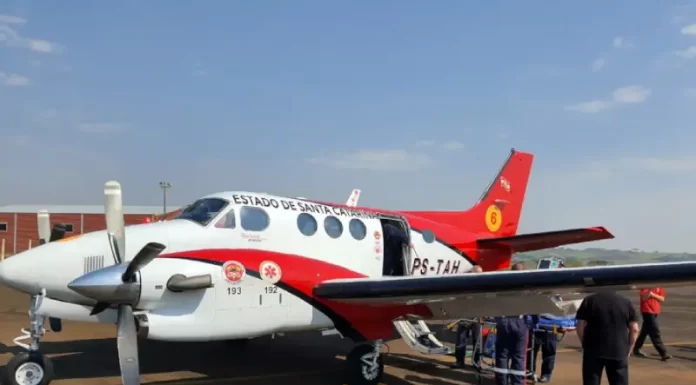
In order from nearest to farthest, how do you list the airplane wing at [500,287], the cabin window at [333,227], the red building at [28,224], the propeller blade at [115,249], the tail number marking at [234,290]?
1. the airplane wing at [500,287]
2. the propeller blade at [115,249]
3. the tail number marking at [234,290]
4. the cabin window at [333,227]
5. the red building at [28,224]

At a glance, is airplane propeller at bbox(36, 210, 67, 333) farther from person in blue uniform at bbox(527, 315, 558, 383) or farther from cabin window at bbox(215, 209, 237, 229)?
person in blue uniform at bbox(527, 315, 558, 383)

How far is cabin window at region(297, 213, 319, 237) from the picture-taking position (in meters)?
9.74

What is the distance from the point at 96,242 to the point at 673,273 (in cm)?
761

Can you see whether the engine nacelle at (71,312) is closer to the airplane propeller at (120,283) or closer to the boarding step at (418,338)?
the airplane propeller at (120,283)

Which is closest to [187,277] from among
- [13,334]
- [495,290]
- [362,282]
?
[362,282]

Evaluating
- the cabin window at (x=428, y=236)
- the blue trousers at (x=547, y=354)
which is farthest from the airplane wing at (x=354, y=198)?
the blue trousers at (x=547, y=354)

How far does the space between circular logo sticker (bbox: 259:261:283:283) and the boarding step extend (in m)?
2.31

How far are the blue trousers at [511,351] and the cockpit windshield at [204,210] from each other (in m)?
4.61

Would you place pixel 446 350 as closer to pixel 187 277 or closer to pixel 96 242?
pixel 187 277

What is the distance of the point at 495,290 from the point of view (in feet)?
26.7

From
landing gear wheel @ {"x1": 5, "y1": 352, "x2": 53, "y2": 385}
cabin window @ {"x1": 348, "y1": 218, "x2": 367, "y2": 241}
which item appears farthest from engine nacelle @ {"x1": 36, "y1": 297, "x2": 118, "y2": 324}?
cabin window @ {"x1": 348, "y1": 218, "x2": 367, "y2": 241}

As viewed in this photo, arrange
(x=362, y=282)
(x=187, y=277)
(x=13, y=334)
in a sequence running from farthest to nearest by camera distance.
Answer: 1. (x=13, y=334)
2. (x=362, y=282)
3. (x=187, y=277)

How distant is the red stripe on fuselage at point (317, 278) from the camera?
882cm

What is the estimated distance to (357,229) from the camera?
1054 centimetres
